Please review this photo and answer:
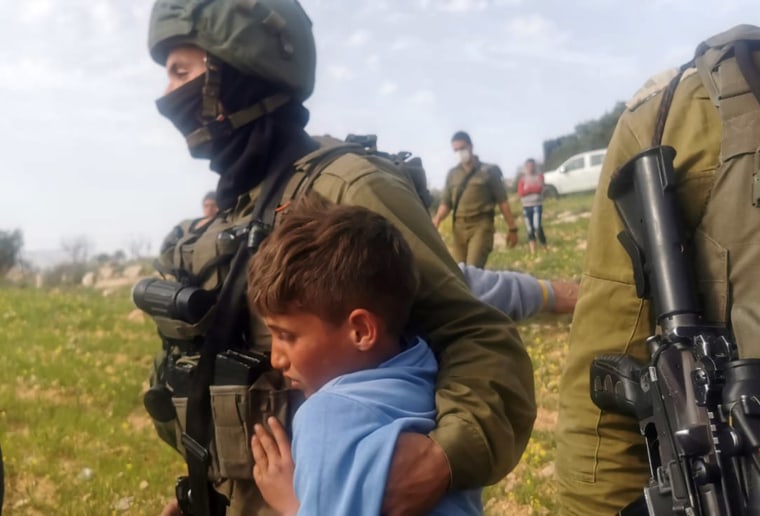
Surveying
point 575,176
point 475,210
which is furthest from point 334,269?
point 575,176

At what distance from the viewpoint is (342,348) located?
1.77 metres

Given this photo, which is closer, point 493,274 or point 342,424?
point 342,424

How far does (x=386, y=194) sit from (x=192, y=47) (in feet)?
2.68

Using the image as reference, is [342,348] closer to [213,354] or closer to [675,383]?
[213,354]

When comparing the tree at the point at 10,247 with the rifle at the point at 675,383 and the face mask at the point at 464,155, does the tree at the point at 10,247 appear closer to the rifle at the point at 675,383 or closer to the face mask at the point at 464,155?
the face mask at the point at 464,155

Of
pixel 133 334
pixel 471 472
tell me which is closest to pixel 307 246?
pixel 471 472

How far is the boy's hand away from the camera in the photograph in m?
1.79

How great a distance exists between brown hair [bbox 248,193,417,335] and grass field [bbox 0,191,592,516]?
9.69ft

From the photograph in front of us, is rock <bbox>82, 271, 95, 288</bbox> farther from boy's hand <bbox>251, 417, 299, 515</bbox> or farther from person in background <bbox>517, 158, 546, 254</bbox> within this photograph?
boy's hand <bbox>251, 417, 299, 515</bbox>

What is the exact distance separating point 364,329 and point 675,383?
605 millimetres

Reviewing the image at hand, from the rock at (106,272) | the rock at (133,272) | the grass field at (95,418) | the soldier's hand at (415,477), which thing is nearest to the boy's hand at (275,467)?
the soldier's hand at (415,477)

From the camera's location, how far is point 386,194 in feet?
6.83

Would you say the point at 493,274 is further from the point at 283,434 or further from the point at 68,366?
the point at 68,366

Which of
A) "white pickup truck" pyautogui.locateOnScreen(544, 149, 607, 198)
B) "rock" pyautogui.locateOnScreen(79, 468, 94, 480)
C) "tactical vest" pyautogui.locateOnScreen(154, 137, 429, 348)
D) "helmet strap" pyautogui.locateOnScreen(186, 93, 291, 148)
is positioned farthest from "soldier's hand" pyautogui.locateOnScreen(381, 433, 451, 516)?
"white pickup truck" pyautogui.locateOnScreen(544, 149, 607, 198)
